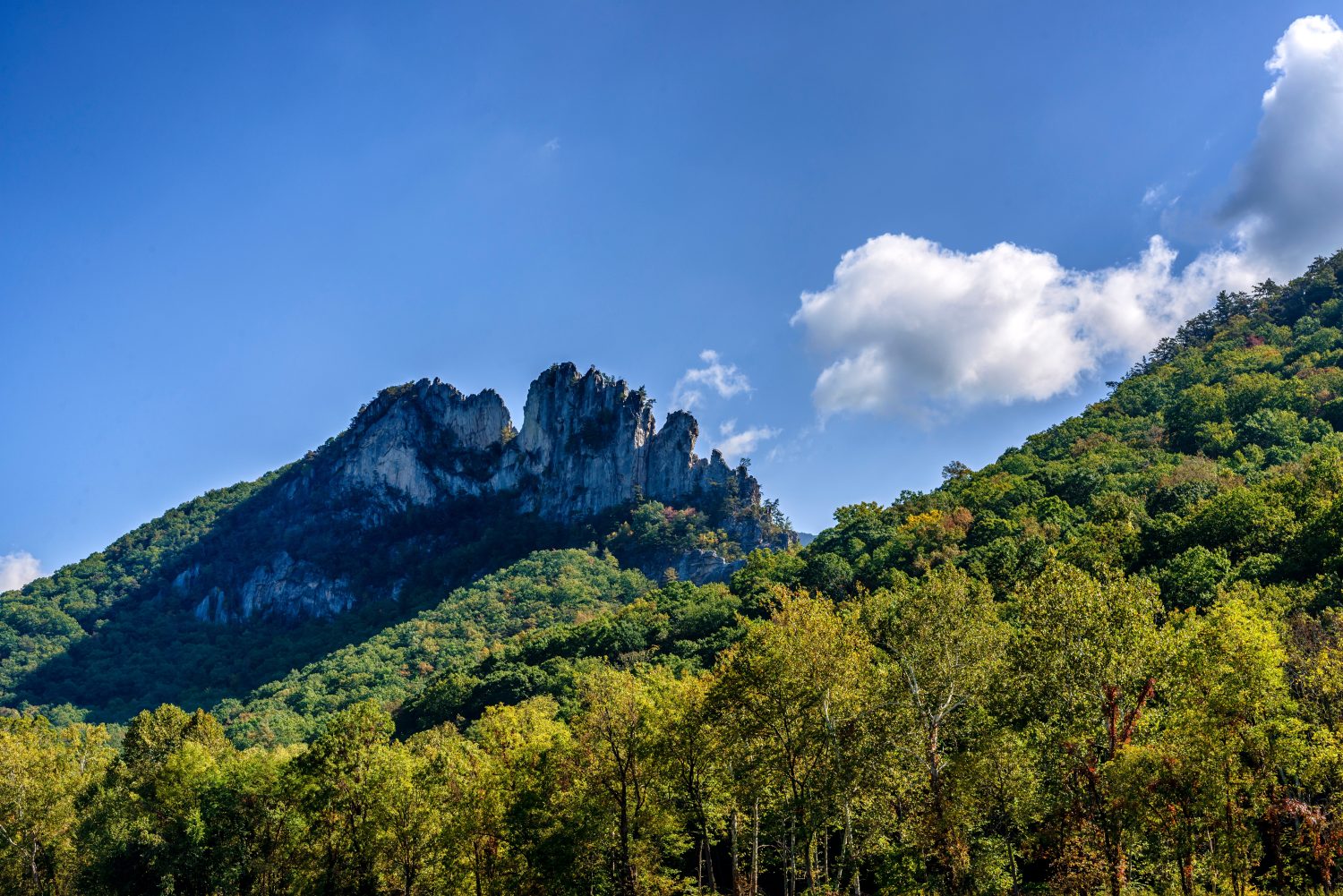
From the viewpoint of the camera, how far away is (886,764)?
74.1 feet

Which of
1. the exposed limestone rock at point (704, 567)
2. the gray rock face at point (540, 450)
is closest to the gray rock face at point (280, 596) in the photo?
the gray rock face at point (540, 450)

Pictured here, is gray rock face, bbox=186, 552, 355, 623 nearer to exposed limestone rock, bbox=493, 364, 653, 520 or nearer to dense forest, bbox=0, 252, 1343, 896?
exposed limestone rock, bbox=493, 364, 653, 520

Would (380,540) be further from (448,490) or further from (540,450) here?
(540,450)

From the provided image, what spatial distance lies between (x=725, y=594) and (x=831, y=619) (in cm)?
6173

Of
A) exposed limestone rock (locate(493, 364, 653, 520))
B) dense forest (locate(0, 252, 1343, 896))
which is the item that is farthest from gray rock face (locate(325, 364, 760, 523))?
dense forest (locate(0, 252, 1343, 896))

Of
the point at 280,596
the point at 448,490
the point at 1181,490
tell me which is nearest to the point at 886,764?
the point at 1181,490

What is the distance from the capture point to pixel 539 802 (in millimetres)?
28203

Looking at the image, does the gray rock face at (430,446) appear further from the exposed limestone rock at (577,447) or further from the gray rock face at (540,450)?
the exposed limestone rock at (577,447)

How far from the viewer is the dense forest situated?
734 inches

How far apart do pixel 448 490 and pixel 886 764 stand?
15197 cm

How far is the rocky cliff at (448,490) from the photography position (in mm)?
150500

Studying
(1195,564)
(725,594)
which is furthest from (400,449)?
(1195,564)

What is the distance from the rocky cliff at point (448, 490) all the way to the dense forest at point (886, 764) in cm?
9344

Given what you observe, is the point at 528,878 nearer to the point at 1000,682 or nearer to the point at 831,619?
the point at 831,619
